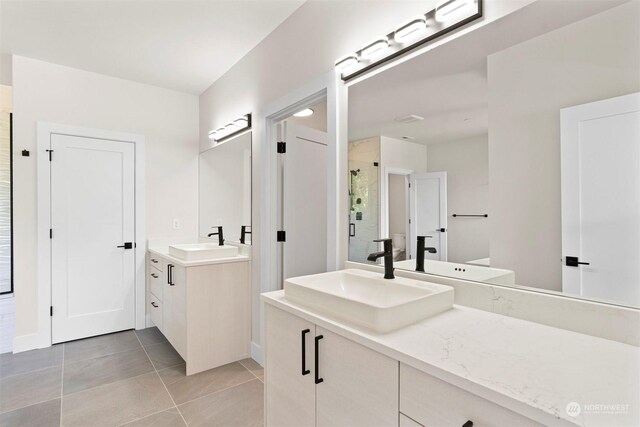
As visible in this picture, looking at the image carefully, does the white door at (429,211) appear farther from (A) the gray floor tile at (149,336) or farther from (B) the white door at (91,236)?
(B) the white door at (91,236)

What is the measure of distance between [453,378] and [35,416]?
2513 mm

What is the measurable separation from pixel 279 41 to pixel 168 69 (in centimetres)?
141

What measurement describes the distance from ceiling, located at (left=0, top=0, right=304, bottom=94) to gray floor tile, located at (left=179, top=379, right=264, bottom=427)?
2673 mm

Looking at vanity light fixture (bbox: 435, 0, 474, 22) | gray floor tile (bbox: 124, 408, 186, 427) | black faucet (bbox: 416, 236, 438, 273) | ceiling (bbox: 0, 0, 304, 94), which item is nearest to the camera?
vanity light fixture (bbox: 435, 0, 474, 22)

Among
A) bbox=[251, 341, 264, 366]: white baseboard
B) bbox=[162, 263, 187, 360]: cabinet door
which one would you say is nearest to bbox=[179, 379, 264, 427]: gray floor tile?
bbox=[251, 341, 264, 366]: white baseboard

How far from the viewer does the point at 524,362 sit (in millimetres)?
808

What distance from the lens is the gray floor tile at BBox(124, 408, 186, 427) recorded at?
185 cm

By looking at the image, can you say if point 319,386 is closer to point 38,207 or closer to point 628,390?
point 628,390

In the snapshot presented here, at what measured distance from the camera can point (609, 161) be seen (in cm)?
96

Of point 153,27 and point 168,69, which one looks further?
point 168,69

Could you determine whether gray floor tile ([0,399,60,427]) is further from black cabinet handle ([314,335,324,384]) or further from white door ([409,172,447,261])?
white door ([409,172,447,261])

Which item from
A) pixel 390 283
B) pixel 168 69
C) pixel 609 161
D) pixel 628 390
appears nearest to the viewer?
pixel 628 390

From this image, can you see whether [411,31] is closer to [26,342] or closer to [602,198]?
[602,198]

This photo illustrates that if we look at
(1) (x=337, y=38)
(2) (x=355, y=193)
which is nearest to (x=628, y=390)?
(2) (x=355, y=193)
